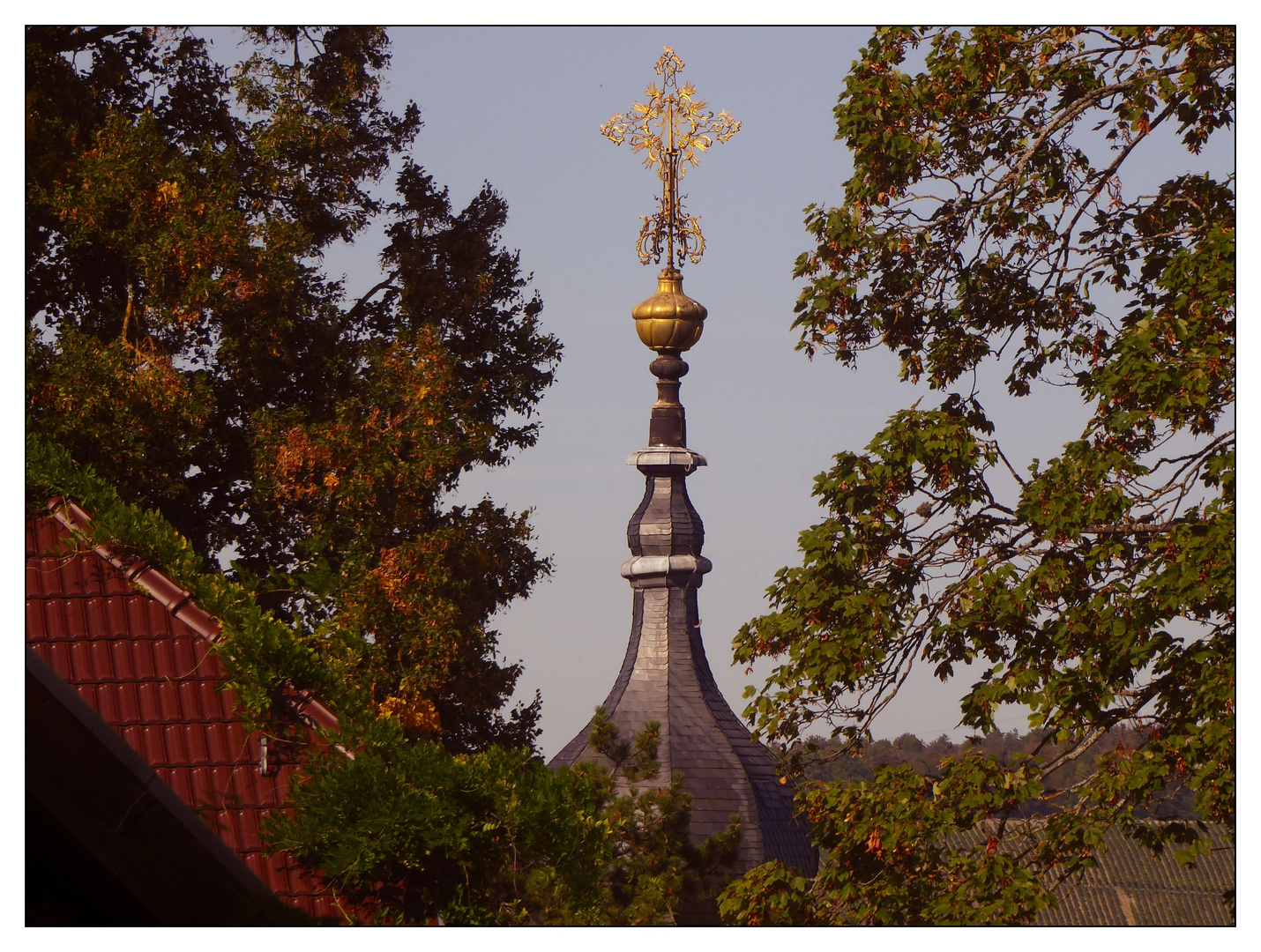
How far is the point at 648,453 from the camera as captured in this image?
2062 centimetres

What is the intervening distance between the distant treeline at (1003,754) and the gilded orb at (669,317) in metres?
9.22

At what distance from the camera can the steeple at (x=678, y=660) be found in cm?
1922

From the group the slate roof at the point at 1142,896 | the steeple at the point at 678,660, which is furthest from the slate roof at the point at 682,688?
the slate roof at the point at 1142,896

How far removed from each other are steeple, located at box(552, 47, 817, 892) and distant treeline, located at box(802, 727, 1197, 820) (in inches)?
278

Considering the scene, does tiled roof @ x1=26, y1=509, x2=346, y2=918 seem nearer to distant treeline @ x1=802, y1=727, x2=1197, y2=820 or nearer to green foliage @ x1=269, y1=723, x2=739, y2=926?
green foliage @ x1=269, y1=723, x2=739, y2=926

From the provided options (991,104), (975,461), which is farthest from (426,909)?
(991,104)

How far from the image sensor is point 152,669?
9.55 meters

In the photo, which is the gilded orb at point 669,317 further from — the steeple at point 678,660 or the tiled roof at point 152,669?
the tiled roof at point 152,669

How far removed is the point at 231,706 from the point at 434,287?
7.99 meters

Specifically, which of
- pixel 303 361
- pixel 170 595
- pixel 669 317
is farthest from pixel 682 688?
pixel 170 595

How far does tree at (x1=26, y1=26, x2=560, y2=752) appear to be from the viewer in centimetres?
1448

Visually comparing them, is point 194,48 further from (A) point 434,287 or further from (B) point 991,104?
(B) point 991,104

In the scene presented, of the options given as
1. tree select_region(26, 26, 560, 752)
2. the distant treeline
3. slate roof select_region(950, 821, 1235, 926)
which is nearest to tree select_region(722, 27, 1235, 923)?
the distant treeline

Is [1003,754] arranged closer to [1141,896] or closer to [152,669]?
[152,669]
